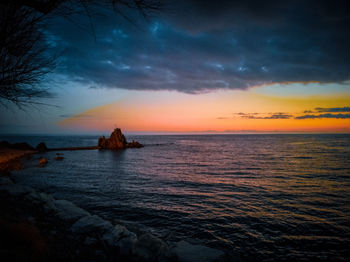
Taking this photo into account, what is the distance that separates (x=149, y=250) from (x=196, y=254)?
57.8 inches

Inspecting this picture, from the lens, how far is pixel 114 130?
73.2 meters

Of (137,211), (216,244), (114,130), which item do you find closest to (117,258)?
(216,244)

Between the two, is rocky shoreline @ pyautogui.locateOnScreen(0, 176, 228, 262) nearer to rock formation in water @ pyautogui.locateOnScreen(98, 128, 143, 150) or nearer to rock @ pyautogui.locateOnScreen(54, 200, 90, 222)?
rock @ pyautogui.locateOnScreen(54, 200, 90, 222)

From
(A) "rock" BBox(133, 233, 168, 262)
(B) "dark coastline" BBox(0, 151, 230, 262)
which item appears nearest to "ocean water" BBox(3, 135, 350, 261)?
(B) "dark coastline" BBox(0, 151, 230, 262)

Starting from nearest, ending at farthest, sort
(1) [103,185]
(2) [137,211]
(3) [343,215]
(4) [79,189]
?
(3) [343,215] < (2) [137,211] < (4) [79,189] < (1) [103,185]

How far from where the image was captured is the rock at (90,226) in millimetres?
6335

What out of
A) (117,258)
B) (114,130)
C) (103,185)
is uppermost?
(114,130)

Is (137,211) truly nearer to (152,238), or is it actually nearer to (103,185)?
(152,238)

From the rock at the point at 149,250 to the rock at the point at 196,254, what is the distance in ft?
1.28

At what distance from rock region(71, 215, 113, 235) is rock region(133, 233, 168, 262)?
68.9 inches

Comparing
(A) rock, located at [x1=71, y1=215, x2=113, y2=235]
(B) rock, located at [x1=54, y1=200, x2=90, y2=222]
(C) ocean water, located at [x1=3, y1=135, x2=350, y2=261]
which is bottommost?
(C) ocean water, located at [x1=3, y1=135, x2=350, y2=261]

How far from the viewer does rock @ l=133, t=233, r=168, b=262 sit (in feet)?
16.6

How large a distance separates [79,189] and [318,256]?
15.5 metres

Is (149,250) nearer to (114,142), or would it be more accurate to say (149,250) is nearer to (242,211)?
(242,211)
